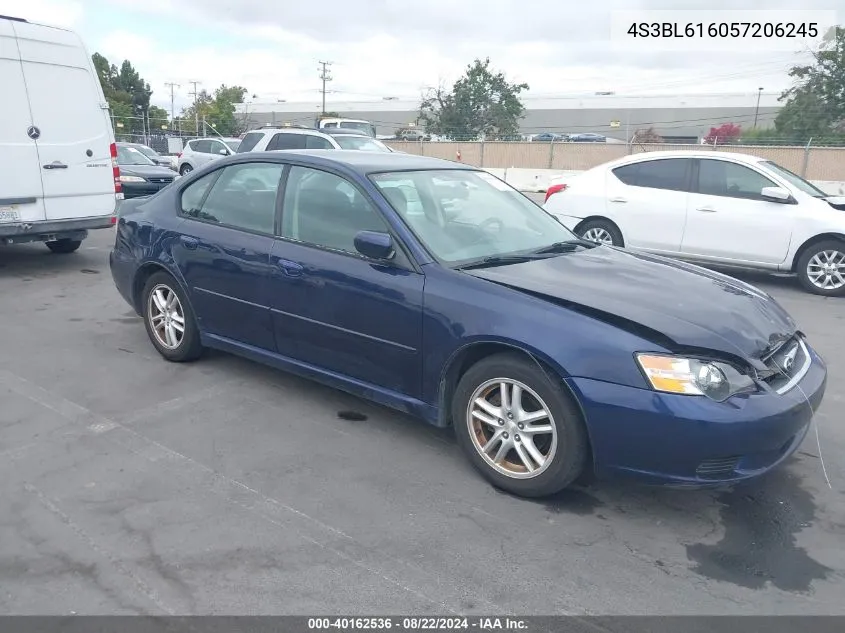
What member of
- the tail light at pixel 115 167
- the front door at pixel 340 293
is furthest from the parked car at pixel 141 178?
the front door at pixel 340 293

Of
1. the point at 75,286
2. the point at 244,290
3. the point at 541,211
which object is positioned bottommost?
the point at 75,286

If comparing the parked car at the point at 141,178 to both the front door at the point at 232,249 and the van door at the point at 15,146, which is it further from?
the front door at the point at 232,249

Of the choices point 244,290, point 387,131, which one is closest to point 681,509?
point 244,290

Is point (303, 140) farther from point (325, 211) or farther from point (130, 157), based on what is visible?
point (325, 211)

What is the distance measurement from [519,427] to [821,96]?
151ft

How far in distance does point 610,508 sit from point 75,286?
6648mm

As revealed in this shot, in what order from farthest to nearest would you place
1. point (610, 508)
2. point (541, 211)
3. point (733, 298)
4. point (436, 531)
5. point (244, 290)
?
point (541, 211) < point (244, 290) < point (733, 298) < point (610, 508) < point (436, 531)

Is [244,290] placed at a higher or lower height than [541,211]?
lower

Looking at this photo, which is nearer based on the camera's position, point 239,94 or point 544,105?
point 544,105

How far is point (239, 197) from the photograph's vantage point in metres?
4.84

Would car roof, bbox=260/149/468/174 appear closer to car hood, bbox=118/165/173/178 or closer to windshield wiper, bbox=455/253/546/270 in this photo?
windshield wiper, bbox=455/253/546/270

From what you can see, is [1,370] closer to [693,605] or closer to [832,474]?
[693,605]

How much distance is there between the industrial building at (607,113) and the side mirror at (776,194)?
193 ft

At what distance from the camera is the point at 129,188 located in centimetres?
1367
